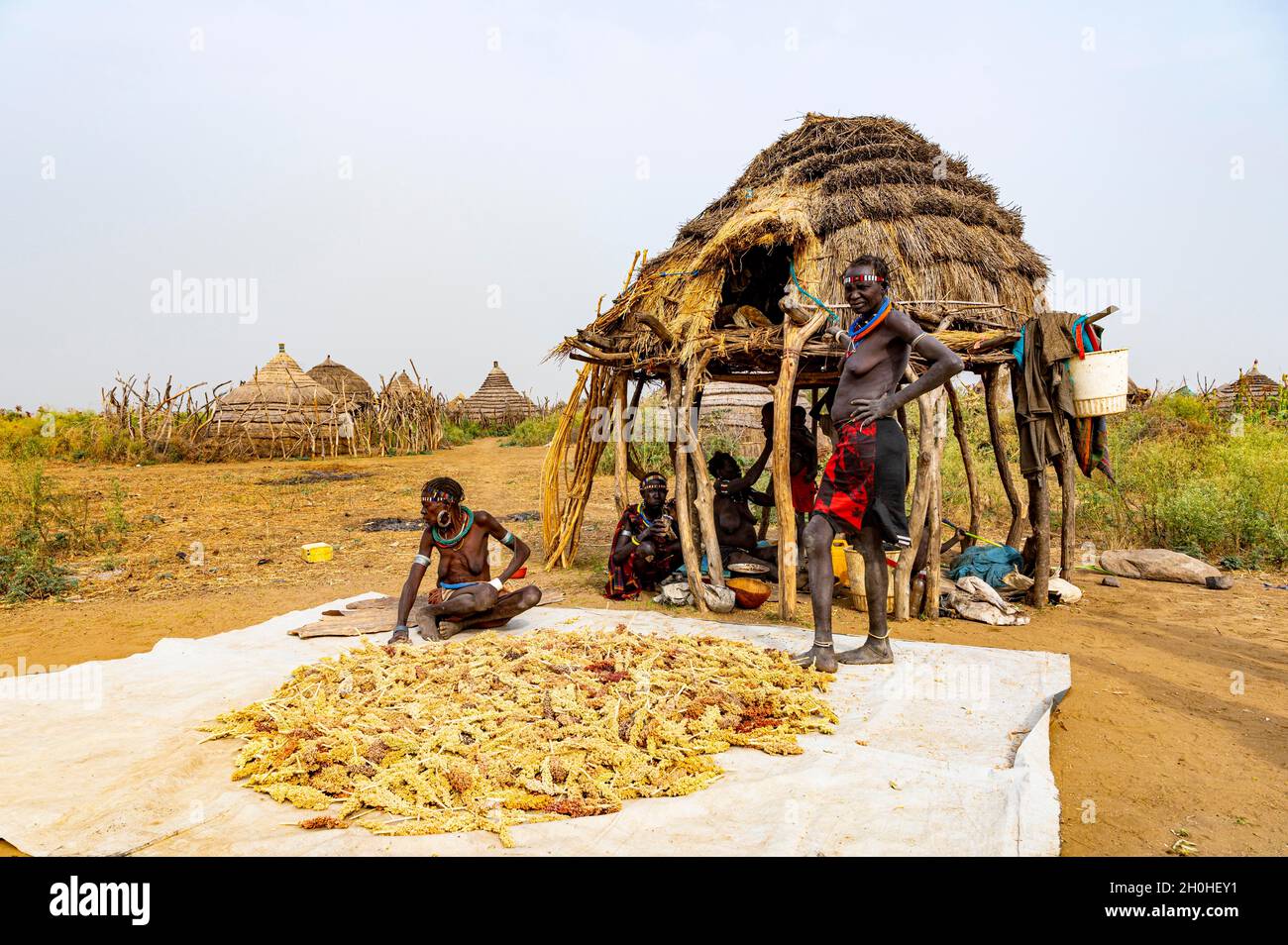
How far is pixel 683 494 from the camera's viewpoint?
225 inches

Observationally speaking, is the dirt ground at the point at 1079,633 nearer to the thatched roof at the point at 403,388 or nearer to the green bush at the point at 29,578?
the green bush at the point at 29,578

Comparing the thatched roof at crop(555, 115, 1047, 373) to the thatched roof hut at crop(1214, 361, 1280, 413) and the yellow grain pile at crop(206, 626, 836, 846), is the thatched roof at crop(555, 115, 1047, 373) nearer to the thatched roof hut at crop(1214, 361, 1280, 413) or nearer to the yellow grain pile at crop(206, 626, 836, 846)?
the yellow grain pile at crop(206, 626, 836, 846)

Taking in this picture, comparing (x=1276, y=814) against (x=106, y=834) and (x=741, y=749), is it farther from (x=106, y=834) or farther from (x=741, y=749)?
(x=106, y=834)

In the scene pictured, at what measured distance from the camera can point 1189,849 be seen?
2.33m

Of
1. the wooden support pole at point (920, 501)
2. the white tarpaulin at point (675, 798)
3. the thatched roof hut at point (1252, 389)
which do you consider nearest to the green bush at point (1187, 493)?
the wooden support pole at point (920, 501)

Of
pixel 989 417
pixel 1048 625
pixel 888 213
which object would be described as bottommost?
pixel 1048 625

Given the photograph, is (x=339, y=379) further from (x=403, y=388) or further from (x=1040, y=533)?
(x=1040, y=533)

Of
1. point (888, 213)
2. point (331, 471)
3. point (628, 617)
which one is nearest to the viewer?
point (628, 617)

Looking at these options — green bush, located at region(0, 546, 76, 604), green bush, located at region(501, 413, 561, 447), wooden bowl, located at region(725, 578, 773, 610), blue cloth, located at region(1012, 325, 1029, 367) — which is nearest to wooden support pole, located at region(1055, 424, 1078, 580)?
blue cloth, located at region(1012, 325, 1029, 367)

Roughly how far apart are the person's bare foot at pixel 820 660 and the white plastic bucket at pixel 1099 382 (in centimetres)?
321

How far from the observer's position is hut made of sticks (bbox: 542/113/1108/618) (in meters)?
5.51

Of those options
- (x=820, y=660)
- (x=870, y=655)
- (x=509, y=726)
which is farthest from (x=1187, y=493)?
(x=509, y=726)

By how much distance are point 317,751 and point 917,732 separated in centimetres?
236
